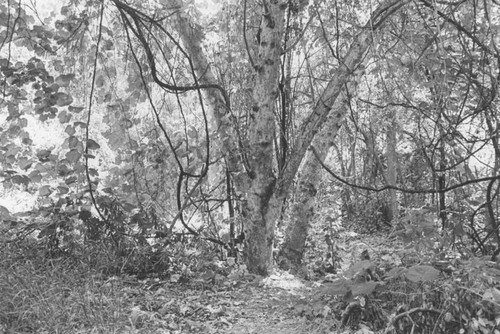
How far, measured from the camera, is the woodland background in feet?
8.00

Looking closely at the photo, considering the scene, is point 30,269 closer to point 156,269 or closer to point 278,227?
point 156,269

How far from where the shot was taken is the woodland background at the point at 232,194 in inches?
96.0

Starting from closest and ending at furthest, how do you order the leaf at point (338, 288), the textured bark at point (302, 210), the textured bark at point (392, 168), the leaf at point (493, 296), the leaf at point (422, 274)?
the leaf at point (493, 296), the leaf at point (422, 274), the leaf at point (338, 288), the textured bark at point (302, 210), the textured bark at point (392, 168)

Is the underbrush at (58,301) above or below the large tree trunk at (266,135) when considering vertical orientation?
below

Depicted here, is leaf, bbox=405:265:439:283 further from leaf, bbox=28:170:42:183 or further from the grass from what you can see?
leaf, bbox=28:170:42:183

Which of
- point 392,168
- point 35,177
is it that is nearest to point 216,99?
point 35,177

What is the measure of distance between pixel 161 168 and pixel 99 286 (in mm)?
1276

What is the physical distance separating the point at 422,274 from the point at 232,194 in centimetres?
228

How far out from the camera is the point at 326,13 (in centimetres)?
449

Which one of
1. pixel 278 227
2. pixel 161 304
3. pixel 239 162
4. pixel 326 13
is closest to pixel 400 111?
pixel 326 13

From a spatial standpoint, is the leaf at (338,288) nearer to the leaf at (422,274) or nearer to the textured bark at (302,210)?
the leaf at (422,274)

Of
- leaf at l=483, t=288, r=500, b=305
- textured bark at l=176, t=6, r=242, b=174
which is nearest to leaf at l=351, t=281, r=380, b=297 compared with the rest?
leaf at l=483, t=288, r=500, b=305

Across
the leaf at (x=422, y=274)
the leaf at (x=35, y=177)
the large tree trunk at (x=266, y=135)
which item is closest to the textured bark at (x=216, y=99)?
the large tree trunk at (x=266, y=135)

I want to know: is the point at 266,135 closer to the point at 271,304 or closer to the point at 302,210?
the point at 302,210
